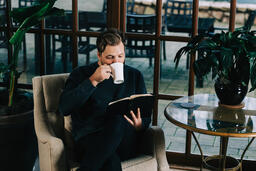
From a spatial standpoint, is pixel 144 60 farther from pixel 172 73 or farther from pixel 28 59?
pixel 28 59

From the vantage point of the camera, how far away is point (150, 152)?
88.5 inches

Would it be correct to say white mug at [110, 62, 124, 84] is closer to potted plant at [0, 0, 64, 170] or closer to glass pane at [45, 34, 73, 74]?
potted plant at [0, 0, 64, 170]

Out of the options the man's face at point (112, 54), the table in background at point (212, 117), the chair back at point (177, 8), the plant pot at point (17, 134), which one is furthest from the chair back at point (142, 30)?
the plant pot at point (17, 134)

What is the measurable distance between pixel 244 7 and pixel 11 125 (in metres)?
1.68

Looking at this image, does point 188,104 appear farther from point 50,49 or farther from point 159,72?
point 50,49

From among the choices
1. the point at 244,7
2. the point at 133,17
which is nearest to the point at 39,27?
the point at 133,17

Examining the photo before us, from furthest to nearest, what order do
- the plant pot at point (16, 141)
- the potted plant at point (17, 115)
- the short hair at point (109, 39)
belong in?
the plant pot at point (16, 141) < the potted plant at point (17, 115) < the short hair at point (109, 39)

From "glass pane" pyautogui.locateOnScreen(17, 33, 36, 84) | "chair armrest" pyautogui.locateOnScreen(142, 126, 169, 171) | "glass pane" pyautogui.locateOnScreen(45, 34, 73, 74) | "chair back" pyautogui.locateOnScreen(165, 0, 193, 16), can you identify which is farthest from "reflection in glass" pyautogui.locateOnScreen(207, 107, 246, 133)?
"glass pane" pyautogui.locateOnScreen(17, 33, 36, 84)

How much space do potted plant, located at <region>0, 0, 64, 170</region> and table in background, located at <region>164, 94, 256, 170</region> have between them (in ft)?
3.07

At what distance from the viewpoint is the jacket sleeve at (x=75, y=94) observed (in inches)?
81.4

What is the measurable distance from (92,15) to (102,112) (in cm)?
88

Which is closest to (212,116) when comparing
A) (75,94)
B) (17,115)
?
(75,94)

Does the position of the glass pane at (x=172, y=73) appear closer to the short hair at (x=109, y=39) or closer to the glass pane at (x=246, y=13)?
the glass pane at (x=246, y=13)

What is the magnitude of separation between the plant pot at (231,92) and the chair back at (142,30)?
649mm
